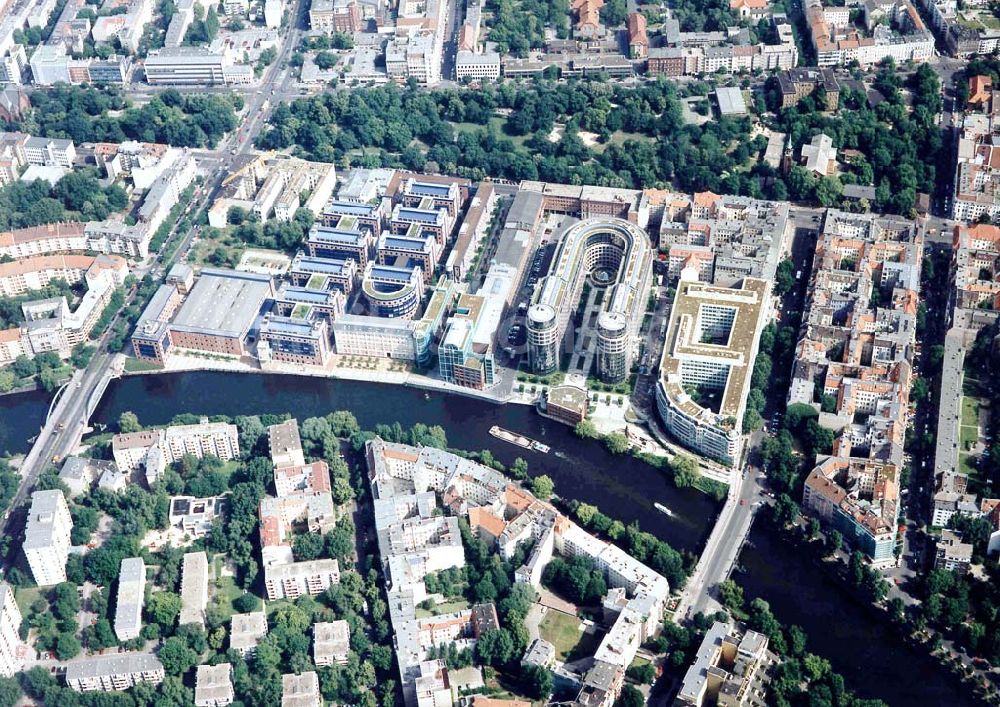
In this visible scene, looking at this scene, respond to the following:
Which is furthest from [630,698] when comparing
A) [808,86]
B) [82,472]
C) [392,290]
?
[808,86]

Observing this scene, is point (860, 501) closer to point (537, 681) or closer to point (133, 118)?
point (537, 681)

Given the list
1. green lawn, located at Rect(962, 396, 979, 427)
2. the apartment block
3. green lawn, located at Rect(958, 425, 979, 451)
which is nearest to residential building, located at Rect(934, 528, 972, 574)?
green lawn, located at Rect(958, 425, 979, 451)

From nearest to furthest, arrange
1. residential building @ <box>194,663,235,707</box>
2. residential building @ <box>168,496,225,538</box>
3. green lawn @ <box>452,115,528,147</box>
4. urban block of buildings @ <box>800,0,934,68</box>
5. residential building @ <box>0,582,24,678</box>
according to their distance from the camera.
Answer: residential building @ <box>194,663,235,707</box> < residential building @ <box>0,582,24,678</box> < residential building @ <box>168,496,225,538</box> < green lawn @ <box>452,115,528,147</box> < urban block of buildings @ <box>800,0,934,68</box>

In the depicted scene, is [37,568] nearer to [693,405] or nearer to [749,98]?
[693,405]

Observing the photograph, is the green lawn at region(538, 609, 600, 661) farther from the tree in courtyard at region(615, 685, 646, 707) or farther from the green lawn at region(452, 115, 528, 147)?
the green lawn at region(452, 115, 528, 147)

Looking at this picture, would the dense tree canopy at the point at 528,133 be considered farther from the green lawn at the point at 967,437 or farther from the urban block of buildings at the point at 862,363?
the green lawn at the point at 967,437

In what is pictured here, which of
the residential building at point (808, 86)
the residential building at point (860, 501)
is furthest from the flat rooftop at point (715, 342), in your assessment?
the residential building at point (808, 86)
